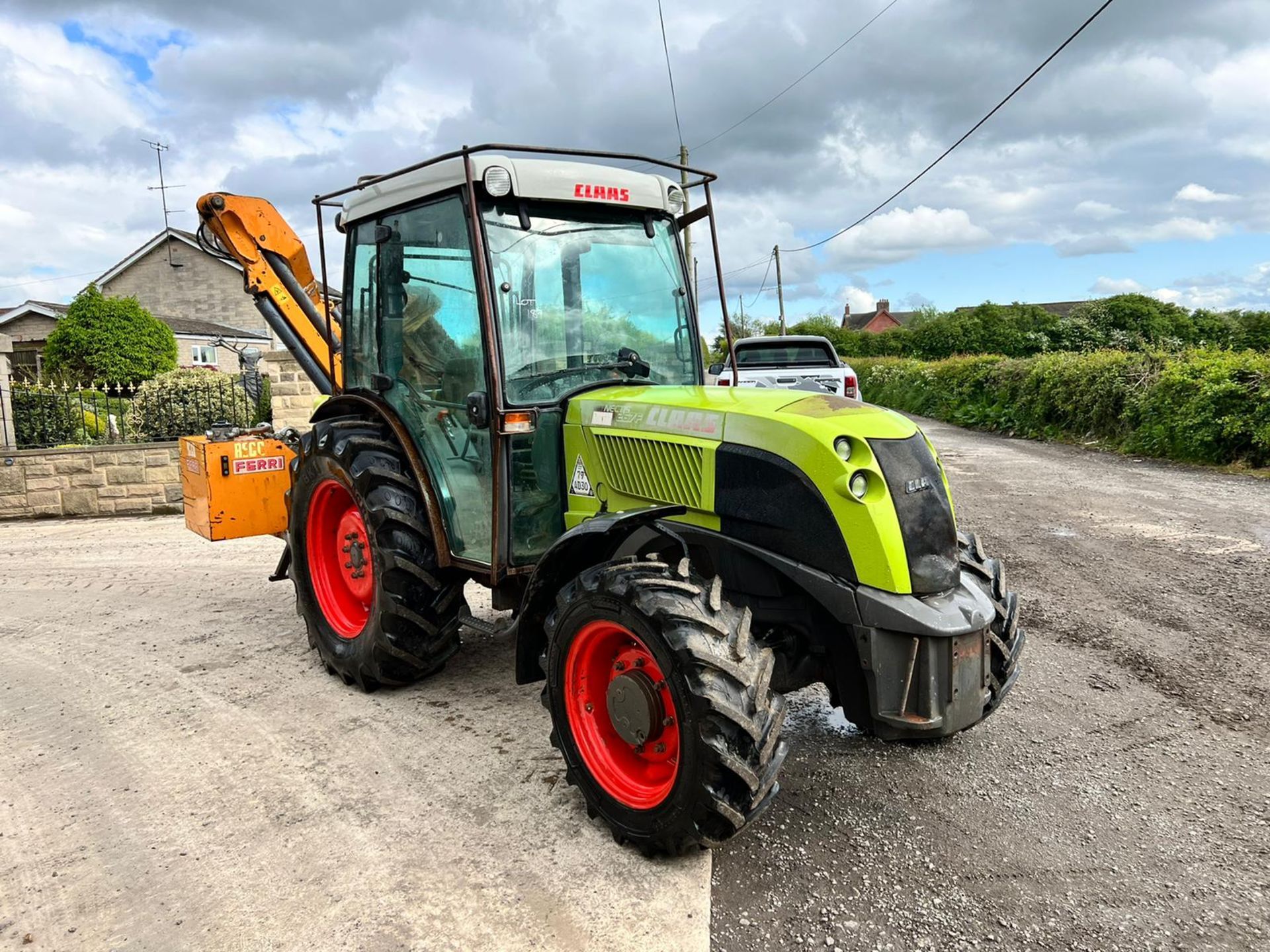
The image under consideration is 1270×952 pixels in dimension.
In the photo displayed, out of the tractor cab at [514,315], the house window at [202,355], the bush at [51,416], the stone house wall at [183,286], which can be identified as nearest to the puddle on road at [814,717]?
the tractor cab at [514,315]

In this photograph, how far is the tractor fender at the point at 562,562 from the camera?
3309 mm

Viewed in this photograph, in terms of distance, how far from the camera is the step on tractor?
2938 mm

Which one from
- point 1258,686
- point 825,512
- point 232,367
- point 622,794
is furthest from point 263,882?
point 232,367

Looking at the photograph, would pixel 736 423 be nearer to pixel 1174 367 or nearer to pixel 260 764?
pixel 260 764

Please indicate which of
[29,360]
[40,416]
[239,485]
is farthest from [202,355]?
[239,485]

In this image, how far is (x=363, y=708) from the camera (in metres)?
4.49

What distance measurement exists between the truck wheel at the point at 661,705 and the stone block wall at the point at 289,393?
28.3 ft

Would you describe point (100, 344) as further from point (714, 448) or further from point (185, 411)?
point (714, 448)

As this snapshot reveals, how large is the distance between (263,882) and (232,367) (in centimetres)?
3436

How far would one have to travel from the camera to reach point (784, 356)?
1252 cm

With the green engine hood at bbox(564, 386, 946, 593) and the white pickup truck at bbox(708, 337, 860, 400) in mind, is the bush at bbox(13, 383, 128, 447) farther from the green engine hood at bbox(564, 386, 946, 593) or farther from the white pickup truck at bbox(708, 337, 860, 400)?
the green engine hood at bbox(564, 386, 946, 593)

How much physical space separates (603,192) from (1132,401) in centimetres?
1175

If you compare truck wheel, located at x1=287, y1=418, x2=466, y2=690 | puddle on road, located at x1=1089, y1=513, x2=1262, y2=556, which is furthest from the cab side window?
puddle on road, located at x1=1089, y1=513, x2=1262, y2=556

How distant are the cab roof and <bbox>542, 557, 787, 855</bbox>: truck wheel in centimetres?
172
